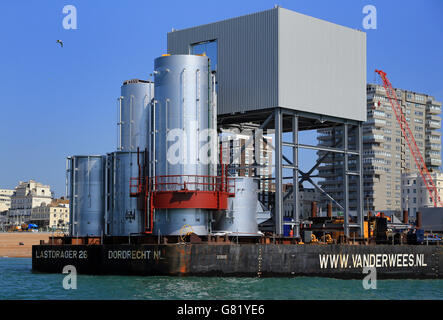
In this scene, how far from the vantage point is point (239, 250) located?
51219 millimetres

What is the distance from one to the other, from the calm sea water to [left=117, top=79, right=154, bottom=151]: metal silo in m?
12.3

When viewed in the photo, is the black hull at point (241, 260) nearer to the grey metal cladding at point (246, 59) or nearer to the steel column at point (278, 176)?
the steel column at point (278, 176)

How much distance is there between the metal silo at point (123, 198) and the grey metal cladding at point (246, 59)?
471 inches

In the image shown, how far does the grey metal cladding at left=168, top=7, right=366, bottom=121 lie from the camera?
63219 millimetres

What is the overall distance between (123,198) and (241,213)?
29.8ft

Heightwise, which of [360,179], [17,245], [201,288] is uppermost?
[360,179]

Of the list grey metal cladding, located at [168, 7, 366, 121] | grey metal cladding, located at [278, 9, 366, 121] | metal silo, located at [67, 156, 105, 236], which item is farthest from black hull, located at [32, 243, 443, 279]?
grey metal cladding, located at [168, 7, 366, 121]

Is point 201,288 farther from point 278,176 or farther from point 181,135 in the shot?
point 278,176

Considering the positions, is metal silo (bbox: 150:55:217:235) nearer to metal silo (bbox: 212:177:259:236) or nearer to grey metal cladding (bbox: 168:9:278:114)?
metal silo (bbox: 212:177:259:236)

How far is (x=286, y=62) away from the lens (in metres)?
63.3

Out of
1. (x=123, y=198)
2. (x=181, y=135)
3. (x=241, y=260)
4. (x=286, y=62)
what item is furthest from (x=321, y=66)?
(x=241, y=260)

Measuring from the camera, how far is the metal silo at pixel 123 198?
56.5 metres

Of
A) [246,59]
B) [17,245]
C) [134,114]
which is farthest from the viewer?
[17,245]

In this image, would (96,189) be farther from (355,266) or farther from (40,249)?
(355,266)
